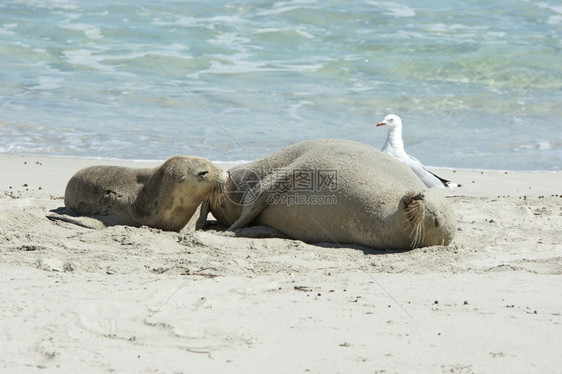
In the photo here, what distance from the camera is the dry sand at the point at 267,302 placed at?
3.46 m

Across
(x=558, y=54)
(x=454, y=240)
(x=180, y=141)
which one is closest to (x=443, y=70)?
(x=558, y=54)

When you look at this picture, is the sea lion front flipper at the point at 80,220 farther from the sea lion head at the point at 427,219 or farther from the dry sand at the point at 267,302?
the sea lion head at the point at 427,219

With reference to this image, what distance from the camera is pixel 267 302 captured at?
4.26 m

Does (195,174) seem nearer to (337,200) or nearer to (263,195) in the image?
(263,195)

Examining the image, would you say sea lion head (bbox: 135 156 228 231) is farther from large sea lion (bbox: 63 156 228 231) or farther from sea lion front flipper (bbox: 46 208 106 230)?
sea lion front flipper (bbox: 46 208 106 230)

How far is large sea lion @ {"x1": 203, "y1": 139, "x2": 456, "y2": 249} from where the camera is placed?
5621 millimetres

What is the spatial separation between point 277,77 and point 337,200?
9342 mm

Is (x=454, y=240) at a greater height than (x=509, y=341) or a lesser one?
lesser

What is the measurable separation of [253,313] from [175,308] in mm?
397

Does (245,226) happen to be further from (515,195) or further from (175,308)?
(515,195)

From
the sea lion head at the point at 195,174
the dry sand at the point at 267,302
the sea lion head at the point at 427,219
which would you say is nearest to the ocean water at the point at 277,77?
the sea lion head at the point at 195,174

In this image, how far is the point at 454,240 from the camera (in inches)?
237

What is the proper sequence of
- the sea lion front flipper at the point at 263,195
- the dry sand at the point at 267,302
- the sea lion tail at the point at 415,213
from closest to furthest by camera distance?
the dry sand at the point at 267,302 < the sea lion tail at the point at 415,213 < the sea lion front flipper at the point at 263,195

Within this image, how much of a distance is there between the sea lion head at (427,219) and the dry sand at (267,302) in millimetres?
111
